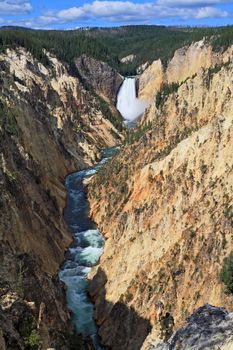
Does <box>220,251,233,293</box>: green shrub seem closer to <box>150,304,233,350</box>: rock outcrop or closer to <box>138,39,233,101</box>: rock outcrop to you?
<box>150,304,233,350</box>: rock outcrop

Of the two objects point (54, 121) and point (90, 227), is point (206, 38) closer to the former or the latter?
point (54, 121)

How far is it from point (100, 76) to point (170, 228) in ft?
328

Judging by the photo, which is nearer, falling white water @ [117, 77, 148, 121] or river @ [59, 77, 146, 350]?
river @ [59, 77, 146, 350]

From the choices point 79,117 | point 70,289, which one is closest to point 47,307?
point 70,289

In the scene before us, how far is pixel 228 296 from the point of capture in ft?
106

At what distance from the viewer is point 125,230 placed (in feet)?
161

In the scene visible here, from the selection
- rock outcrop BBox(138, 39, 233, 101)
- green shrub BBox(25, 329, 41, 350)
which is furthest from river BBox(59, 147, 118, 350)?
rock outcrop BBox(138, 39, 233, 101)

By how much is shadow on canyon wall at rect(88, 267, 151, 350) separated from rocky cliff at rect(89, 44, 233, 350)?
8cm

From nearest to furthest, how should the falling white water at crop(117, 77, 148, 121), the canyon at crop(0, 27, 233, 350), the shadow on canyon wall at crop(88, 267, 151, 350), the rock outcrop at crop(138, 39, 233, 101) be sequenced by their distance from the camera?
the canyon at crop(0, 27, 233, 350)
the shadow on canyon wall at crop(88, 267, 151, 350)
the falling white water at crop(117, 77, 148, 121)
the rock outcrop at crop(138, 39, 233, 101)

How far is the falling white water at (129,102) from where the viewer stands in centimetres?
13462

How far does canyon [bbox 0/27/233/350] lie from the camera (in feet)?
92.4

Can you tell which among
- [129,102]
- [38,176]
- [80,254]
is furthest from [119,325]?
[129,102]

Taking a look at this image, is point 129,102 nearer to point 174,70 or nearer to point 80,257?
point 174,70

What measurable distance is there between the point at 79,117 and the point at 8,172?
188 ft
